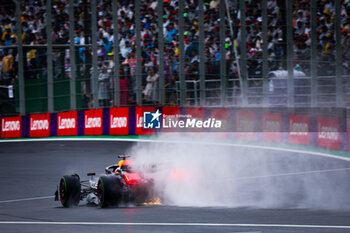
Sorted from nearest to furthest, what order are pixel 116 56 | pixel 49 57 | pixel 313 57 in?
pixel 313 57 < pixel 116 56 < pixel 49 57

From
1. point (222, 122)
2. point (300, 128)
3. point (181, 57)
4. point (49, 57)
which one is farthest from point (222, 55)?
point (49, 57)

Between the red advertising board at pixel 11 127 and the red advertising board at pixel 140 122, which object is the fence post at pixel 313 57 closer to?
the red advertising board at pixel 140 122

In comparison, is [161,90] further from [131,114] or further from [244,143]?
[244,143]

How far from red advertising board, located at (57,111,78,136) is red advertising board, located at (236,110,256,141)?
24.6 feet

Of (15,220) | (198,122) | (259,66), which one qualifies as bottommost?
(15,220)

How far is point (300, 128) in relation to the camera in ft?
64.6

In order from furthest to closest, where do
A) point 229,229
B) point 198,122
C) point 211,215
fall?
1. point 198,122
2. point 211,215
3. point 229,229

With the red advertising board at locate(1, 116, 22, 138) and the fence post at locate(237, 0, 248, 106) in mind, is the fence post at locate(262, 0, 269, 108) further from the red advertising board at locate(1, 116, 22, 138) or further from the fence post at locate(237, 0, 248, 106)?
the red advertising board at locate(1, 116, 22, 138)

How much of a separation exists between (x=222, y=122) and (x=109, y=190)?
11.4m

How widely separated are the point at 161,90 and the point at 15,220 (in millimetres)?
13746

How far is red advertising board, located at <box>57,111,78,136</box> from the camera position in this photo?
26375 millimetres

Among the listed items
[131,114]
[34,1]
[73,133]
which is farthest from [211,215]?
[34,1]

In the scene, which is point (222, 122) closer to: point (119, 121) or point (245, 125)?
point (245, 125)

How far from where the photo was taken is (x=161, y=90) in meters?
23.5
